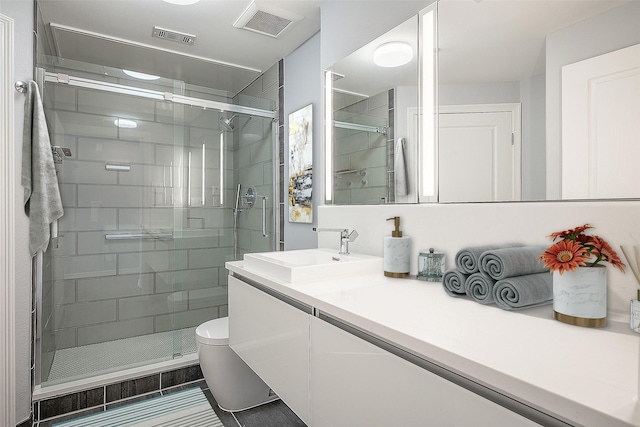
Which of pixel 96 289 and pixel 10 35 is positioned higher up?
pixel 10 35

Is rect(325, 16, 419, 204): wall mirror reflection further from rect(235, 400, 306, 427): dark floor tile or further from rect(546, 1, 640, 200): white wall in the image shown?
rect(235, 400, 306, 427): dark floor tile

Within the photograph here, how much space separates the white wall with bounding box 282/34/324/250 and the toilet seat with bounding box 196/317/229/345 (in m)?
0.78

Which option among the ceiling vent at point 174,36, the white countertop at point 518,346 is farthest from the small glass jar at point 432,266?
the ceiling vent at point 174,36

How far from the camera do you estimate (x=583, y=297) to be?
805 millimetres

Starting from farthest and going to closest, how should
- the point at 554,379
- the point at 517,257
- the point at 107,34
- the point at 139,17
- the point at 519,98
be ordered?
the point at 107,34 → the point at 139,17 → the point at 519,98 → the point at 517,257 → the point at 554,379

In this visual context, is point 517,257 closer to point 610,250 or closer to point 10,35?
point 610,250

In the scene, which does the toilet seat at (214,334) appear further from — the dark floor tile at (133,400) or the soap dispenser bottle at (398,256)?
the soap dispenser bottle at (398,256)

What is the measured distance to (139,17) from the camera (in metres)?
2.31

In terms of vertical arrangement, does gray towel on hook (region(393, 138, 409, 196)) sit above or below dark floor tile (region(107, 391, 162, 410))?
above

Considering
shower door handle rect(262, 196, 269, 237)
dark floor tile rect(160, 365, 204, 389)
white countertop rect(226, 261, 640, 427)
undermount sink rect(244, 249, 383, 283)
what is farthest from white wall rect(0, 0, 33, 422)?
white countertop rect(226, 261, 640, 427)

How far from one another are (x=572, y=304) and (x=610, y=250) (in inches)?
7.3

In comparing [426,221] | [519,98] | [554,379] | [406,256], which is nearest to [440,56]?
[519,98]

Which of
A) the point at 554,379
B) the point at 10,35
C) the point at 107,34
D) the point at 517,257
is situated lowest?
the point at 554,379

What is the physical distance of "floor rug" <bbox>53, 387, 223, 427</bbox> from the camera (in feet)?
6.26
